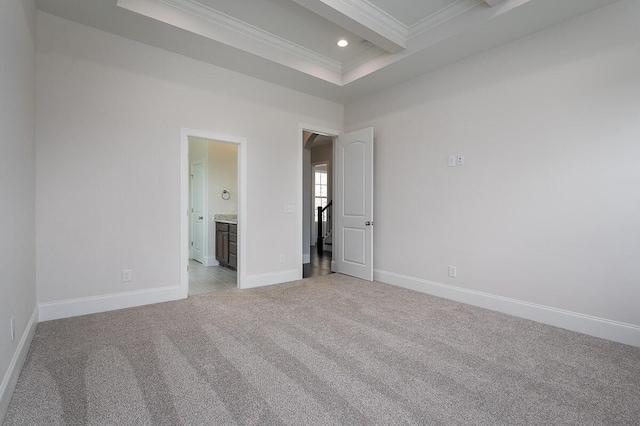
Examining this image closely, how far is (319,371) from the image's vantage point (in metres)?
2.08

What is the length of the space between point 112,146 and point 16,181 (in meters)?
1.22

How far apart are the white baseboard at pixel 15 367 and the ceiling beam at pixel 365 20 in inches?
132

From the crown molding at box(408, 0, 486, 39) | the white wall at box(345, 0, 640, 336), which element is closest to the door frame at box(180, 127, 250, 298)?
the white wall at box(345, 0, 640, 336)

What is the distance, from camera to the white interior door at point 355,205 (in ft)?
15.2

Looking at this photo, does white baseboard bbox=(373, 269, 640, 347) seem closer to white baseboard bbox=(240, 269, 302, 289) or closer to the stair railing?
white baseboard bbox=(240, 269, 302, 289)

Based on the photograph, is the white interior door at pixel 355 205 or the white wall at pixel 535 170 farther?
the white interior door at pixel 355 205

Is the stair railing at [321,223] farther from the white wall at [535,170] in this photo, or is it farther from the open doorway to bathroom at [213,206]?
the white wall at [535,170]

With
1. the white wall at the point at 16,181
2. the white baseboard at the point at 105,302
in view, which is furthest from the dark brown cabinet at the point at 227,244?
the white wall at the point at 16,181

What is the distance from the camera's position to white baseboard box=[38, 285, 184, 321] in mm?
2949

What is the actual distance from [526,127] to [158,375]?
3831 millimetres

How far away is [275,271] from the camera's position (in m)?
4.52

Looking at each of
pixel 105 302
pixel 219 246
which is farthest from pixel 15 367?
pixel 219 246

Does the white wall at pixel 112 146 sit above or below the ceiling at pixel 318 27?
below

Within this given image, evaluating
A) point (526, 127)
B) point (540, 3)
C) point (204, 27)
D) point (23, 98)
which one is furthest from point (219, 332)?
point (540, 3)
